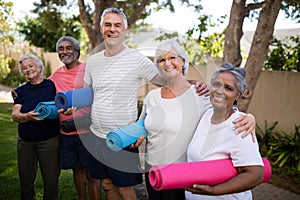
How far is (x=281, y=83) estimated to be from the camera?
6.03 m

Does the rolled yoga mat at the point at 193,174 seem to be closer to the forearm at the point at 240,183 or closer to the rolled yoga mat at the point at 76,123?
the forearm at the point at 240,183

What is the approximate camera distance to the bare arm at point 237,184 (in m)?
1.47

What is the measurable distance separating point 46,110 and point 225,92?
1436 millimetres

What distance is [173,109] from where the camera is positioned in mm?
1751

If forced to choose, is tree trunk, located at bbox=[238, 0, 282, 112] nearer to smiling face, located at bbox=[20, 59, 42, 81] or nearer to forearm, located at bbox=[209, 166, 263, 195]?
smiling face, located at bbox=[20, 59, 42, 81]

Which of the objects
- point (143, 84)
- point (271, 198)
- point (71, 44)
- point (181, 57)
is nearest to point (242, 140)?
point (181, 57)

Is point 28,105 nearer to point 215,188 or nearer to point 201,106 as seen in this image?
point 201,106

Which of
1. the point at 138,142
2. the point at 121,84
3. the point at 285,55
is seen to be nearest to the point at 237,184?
the point at 138,142

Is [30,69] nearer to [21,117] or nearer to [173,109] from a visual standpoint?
[21,117]

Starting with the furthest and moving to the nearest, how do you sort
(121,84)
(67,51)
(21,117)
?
(67,51), (21,117), (121,84)

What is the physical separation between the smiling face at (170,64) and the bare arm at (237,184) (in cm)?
62

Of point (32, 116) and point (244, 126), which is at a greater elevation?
Answer: point (244, 126)

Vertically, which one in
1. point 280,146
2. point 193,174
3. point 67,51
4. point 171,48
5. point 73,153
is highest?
point 171,48

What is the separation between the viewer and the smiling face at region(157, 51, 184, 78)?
5.76ft
